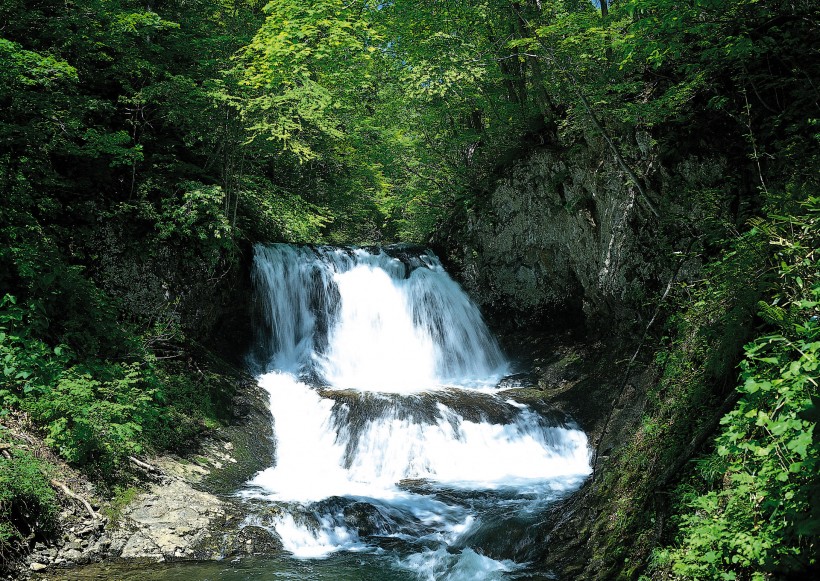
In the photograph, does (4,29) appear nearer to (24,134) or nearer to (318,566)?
(24,134)

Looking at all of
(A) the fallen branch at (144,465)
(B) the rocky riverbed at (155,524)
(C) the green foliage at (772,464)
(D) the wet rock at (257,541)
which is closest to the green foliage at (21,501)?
(B) the rocky riverbed at (155,524)

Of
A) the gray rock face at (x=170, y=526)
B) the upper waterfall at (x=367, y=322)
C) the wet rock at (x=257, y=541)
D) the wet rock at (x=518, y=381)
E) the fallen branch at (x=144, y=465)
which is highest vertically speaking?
the upper waterfall at (x=367, y=322)

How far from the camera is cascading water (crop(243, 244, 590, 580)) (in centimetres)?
660

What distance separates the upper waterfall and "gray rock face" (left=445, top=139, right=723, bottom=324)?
4.11 ft

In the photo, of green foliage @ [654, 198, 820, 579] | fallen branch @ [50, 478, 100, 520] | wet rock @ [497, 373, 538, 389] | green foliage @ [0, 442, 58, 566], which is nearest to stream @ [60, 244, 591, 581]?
wet rock @ [497, 373, 538, 389]

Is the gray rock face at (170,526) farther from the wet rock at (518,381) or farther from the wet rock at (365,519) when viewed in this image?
the wet rock at (518,381)

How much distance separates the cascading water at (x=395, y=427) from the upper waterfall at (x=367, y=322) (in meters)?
0.03

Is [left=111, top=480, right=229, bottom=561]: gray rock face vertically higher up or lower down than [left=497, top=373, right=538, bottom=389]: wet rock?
lower down

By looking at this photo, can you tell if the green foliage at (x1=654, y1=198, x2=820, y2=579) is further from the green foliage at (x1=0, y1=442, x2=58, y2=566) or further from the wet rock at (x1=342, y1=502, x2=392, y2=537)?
the green foliage at (x1=0, y1=442, x2=58, y2=566)

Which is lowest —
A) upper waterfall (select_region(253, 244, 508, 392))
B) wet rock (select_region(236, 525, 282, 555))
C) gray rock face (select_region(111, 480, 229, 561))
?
wet rock (select_region(236, 525, 282, 555))

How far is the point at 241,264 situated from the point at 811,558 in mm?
11631

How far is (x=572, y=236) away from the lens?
1284 centimetres

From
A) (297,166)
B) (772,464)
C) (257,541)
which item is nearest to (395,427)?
(257,541)

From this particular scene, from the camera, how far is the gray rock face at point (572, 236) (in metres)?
10.1
